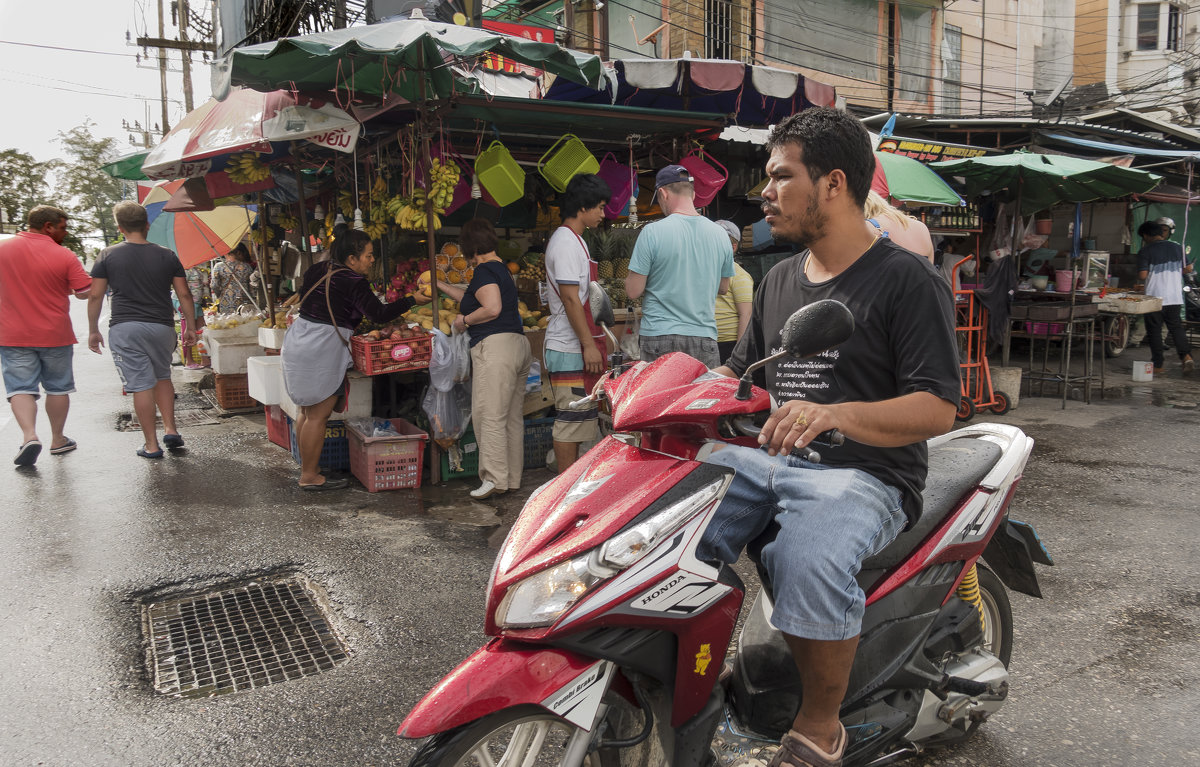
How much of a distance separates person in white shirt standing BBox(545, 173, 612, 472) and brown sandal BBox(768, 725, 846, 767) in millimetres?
3314

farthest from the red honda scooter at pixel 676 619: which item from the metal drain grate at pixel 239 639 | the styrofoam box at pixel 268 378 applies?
the styrofoam box at pixel 268 378

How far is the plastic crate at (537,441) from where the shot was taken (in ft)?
21.2

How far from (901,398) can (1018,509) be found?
13.6 ft

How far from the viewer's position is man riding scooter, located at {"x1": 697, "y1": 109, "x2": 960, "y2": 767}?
6.33ft

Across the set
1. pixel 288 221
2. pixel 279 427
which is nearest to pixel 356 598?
pixel 279 427

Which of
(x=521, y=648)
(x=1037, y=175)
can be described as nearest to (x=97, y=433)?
(x=521, y=648)

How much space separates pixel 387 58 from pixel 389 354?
1.96 metres

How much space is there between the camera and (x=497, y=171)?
6.50 m

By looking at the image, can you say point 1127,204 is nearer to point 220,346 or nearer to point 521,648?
point 220,346

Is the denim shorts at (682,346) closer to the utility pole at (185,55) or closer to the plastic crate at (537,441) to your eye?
the plastic crate at (537,441)

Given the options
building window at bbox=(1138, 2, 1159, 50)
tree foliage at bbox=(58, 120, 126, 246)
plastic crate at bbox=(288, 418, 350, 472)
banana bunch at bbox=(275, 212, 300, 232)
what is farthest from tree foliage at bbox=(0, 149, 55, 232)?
building window at bbox=(1138, 2, 1159, 50)

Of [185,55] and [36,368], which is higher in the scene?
[185,55]

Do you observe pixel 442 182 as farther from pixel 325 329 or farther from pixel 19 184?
pixel 19 184

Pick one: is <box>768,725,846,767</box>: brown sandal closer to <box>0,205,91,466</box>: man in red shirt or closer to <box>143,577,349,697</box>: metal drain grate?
<box>143,577,349,697</box>: metal drain grate
